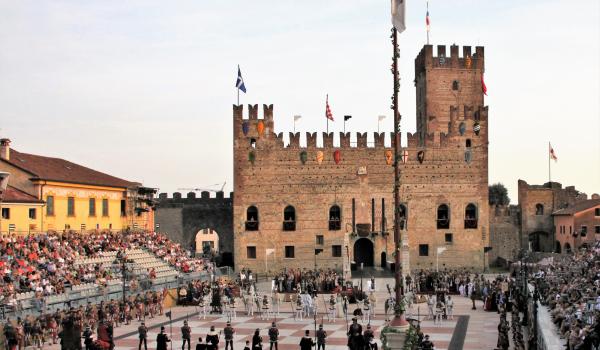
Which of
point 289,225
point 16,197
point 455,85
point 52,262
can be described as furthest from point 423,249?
point 52,262

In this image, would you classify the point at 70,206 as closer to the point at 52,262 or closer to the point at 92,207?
the point at 92,207

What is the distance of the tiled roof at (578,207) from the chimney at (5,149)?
148 feet

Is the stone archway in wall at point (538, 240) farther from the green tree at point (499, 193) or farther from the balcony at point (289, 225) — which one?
the green tree at point (499, 193)

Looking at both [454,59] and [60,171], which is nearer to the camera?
[60,171]

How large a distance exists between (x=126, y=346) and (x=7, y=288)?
5.40m

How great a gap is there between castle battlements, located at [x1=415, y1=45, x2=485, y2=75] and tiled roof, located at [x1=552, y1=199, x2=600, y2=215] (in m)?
14.2

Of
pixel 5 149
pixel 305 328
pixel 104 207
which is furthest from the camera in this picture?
pixel 104 207

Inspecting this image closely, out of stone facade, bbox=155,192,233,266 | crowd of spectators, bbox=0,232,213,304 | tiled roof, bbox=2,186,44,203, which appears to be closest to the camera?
crowd of spectators, bbox=0,232,213,304

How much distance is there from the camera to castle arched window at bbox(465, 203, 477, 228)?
5856 centimetres

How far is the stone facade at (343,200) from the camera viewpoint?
191 feet

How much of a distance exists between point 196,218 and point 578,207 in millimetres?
32435

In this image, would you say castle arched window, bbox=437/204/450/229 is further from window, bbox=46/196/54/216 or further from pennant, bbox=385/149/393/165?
window, bbox=46/196/54/216

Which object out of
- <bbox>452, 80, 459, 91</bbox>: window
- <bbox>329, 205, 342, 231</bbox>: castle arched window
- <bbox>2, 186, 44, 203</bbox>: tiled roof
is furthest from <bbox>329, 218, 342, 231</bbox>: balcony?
<bbox>2, 186, 44, 203</bbox>: tiled roof

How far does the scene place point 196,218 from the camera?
208ft
